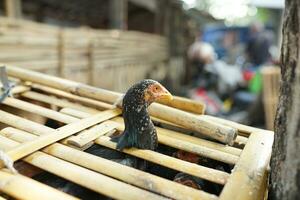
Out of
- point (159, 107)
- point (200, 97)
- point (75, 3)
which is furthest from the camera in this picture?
point (75, 3)

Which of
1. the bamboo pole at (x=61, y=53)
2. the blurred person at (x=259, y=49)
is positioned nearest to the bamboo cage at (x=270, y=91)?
the bamboo pole at (x=61, y=53)

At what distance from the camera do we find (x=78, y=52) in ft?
16.7

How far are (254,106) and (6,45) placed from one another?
4.60 m

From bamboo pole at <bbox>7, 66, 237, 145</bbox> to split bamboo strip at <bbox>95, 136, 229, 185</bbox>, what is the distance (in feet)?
0.95

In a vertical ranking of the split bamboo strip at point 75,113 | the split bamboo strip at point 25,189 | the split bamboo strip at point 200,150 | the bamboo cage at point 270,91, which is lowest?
the bamboo cage at point 270,91

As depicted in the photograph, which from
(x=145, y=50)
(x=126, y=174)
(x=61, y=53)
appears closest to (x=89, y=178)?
(x=126, y=174)

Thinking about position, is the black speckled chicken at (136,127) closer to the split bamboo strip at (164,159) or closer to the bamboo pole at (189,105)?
the split bamboo strip at (164,159)

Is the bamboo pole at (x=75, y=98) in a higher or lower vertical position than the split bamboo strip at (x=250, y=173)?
higher

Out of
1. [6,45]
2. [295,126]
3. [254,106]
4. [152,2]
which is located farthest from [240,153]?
[152,2]

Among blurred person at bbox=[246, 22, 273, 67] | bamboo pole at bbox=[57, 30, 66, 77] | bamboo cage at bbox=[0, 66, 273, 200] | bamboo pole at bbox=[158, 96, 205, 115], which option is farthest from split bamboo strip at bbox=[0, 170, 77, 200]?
blurred person at bbox=[246, 22, 273, 67]

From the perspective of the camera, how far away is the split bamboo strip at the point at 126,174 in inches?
47.9

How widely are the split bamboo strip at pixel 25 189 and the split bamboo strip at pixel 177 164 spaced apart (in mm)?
410

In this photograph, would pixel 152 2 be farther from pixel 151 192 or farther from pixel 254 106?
pixel 151 192

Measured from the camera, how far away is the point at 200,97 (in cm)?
716
